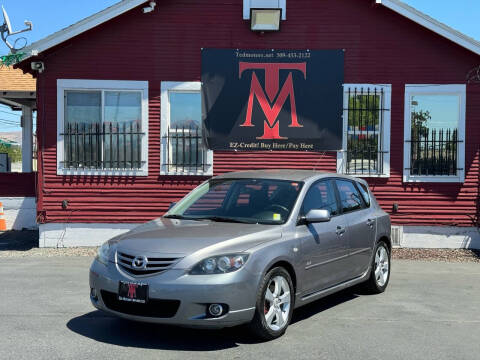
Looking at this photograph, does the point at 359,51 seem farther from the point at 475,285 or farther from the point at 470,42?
the point at 475,285

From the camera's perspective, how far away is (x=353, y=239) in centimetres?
714

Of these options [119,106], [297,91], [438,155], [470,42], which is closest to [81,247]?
[119,106]

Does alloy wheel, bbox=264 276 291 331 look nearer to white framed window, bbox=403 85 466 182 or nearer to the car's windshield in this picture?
the car's windshield

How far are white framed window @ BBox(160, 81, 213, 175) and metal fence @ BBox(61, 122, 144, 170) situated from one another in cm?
68

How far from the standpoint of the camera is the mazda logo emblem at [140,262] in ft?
17.6

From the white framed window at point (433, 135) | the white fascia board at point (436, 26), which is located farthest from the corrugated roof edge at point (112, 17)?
the white framed window at point (433, 135)

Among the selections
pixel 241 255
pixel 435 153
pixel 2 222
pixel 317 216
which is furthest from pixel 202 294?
pixel 2 222

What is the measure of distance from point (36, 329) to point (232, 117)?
734 centimetres

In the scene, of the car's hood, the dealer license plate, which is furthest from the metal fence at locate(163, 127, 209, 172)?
the dealer license plate

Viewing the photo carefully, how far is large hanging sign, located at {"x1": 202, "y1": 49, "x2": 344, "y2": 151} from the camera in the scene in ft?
41.1

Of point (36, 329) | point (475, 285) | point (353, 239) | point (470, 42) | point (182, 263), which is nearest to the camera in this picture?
point (182, 263)

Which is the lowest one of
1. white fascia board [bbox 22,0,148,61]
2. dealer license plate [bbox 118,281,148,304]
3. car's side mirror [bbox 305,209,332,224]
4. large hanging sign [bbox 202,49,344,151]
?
dealer license plate [bbox 118,281,148,304]

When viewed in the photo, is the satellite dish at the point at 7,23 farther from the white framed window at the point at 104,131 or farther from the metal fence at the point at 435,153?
the metal fence at the point at 435,153

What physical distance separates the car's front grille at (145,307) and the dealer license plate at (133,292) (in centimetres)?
5
